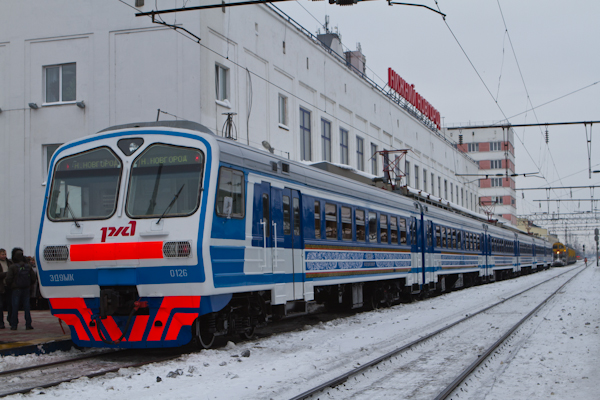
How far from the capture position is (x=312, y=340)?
1113cm

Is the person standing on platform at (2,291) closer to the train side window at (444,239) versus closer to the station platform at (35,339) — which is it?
the station platform at (35,339)

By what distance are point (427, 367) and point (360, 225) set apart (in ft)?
22.6

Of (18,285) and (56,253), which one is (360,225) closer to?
(18,285)

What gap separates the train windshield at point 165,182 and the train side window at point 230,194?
370mm

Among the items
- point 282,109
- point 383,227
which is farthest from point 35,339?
point 282,109

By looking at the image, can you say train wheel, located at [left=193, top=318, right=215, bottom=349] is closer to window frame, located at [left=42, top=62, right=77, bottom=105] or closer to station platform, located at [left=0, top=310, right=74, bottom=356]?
station platform, located at [left=0, top=310, right=74, bottom=356]

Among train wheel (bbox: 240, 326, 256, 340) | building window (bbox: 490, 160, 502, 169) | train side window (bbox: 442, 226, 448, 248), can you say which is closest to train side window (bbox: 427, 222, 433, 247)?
train side window (bbox: 442, 226, 448, 248)

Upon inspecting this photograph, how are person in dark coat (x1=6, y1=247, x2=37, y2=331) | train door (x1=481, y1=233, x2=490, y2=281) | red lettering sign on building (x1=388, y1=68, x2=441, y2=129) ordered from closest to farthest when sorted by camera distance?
1. person in dark coat (x1=6, y1=247, x2=37, y2=331)
2. train door (x1=481, y1=233, x2=490, y2=281)
3. red lettering sign on building (x1=388, y1=68, x2=441, y2=129)

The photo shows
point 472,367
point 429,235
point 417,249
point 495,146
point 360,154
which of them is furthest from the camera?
point 495,146

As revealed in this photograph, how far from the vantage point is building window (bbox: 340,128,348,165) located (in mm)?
33062

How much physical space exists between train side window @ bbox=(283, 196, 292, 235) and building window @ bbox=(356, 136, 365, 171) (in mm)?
23700

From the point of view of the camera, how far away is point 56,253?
9.56 metres

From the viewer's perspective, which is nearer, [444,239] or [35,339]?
[35,339]

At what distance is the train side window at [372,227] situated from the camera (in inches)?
625
